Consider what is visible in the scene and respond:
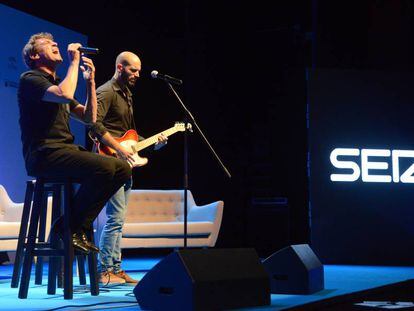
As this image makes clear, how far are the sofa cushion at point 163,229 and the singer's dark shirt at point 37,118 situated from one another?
2.40 m

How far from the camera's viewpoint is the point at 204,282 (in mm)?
3107

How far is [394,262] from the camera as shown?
743 centimetres

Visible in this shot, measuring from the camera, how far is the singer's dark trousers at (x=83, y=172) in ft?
12.3

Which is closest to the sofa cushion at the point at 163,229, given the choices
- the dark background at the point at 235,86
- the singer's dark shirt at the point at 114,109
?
the singer's dark shirt at the point at 114,109

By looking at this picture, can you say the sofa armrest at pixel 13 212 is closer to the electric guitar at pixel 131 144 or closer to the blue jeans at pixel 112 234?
the blue jeans at pixel 112 234

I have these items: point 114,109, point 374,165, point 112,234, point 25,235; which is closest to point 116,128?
point 114,109

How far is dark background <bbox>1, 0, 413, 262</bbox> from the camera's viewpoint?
8367 millimetres

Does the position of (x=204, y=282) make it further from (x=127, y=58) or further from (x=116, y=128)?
(x=127, y=58)

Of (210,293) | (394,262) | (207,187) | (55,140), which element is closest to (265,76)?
(207,187)

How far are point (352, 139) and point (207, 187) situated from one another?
7.35 ft

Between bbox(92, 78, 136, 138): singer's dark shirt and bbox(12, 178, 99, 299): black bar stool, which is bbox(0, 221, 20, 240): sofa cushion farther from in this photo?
bbox(92, 78, 136, 138): singer's dark shirt

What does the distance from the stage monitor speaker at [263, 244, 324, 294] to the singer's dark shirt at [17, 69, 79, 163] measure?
1491mm

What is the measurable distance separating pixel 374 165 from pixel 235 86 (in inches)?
96.0

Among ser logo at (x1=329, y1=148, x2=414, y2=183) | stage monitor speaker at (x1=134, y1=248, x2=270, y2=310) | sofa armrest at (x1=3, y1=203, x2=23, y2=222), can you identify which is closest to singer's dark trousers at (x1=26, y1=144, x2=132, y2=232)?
stage monitor speaker at (x1=134, y1=248, x2=270, y2=310)
